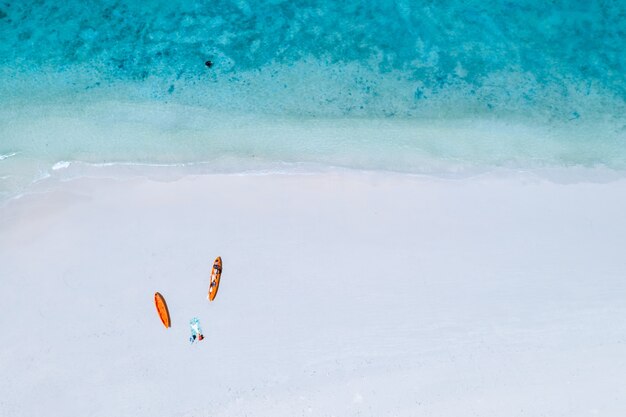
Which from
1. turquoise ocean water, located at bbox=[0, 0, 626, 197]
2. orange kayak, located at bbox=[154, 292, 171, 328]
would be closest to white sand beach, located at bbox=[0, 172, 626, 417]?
orange kayak, located at bbox=[154, 292, 171, 328]

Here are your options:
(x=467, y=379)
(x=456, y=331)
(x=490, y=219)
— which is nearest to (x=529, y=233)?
(x=490, y=219)

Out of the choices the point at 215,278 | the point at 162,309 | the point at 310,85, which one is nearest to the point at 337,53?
the point at 310,85

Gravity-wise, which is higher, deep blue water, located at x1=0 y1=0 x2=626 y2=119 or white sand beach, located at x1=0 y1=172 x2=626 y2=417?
deep blue water, located at x1=0 y1=0 x2=626 y2=119

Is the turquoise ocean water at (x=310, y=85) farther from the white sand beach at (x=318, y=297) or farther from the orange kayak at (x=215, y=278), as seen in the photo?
the orange kayak at (x=215, y=278)

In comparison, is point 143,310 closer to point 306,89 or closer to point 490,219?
point 306,89

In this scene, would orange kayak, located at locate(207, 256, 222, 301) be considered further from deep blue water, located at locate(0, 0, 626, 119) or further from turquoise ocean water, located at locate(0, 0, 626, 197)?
deep blue water, located at locate(0, 0, 626, 119)
